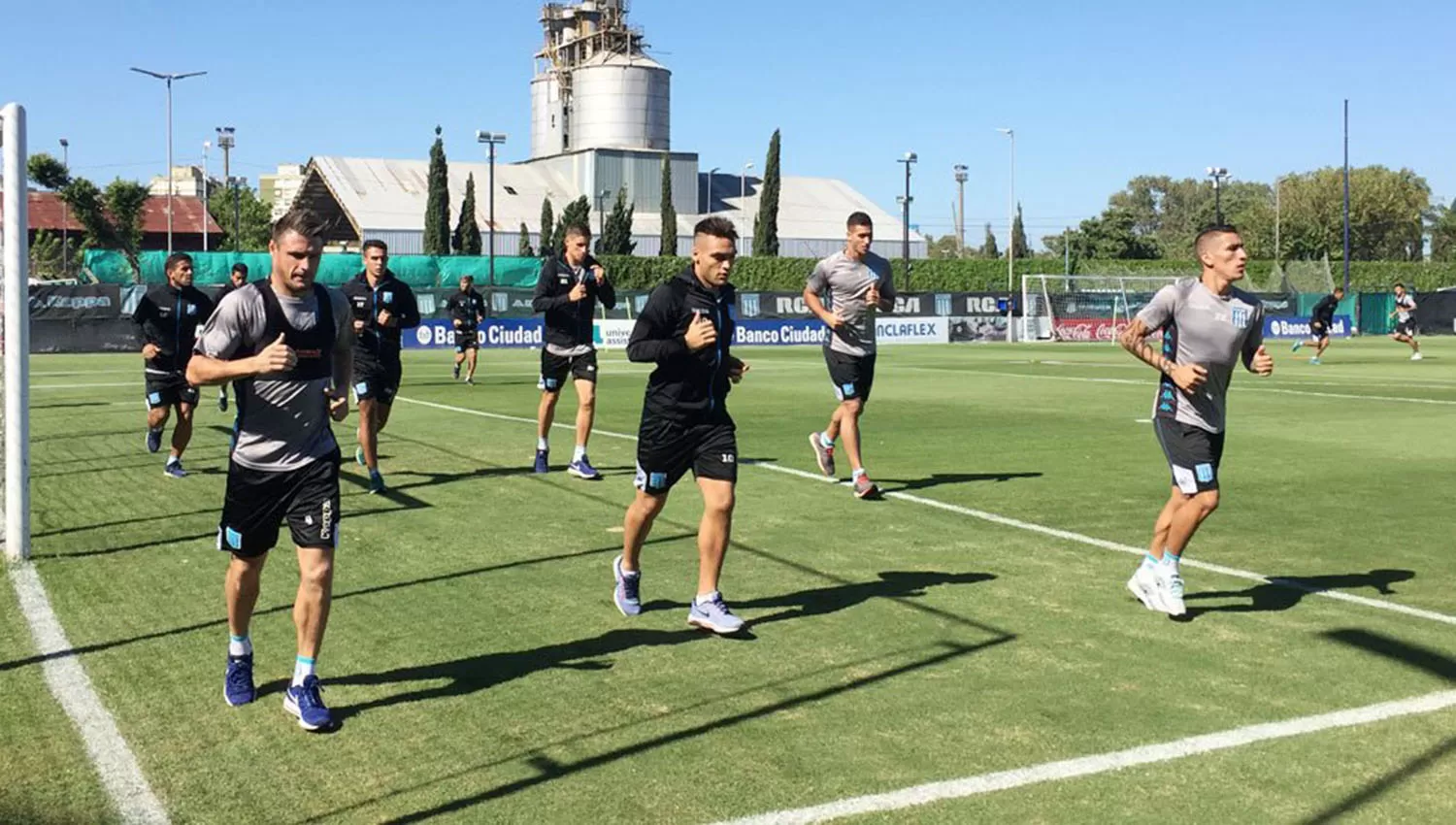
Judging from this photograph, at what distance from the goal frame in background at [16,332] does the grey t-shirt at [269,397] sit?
3.64 metres

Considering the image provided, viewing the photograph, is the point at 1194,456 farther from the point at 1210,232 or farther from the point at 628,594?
the point at 628,594

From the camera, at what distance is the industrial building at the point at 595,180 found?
90125mm

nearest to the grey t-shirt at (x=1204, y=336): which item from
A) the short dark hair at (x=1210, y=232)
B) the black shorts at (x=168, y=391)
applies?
the short dark hair at (x=1210, y=232)

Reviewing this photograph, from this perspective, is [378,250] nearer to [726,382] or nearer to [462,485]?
[462,485]

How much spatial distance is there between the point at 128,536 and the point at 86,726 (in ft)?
15.0

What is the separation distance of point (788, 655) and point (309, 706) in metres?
2.20

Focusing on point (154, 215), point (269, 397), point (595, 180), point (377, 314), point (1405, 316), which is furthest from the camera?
point (154, 215)

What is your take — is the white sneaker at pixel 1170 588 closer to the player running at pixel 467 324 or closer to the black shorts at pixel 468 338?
the player running at pixel 467 324

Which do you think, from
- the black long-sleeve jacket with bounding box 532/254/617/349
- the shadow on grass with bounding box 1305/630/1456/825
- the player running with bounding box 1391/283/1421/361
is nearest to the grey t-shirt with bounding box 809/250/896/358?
the black long-sleeve jacket with bounding box 532/254/617/349

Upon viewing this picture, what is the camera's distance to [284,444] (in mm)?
5719

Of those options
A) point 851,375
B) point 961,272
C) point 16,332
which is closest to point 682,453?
point 16,332

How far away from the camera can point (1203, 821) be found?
4.53 meters

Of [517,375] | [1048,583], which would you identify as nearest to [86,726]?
[1048,583]

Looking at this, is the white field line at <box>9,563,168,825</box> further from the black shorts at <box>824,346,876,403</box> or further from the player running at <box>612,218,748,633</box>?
the black shorts at <box>824,346,876,403</box>
